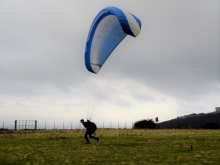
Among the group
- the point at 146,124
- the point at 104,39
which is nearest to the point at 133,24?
the point at 104,39

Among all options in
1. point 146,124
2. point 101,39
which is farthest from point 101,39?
point 146,124

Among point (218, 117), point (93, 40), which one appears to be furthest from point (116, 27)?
point (218, 117)

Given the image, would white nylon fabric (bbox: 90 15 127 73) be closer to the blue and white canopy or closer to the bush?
the blue and white canopy

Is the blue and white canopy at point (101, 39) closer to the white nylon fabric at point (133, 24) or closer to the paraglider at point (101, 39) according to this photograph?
the paraglider at point (101, 39)

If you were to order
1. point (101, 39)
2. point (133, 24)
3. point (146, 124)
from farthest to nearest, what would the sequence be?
point (146, 124) < point (101, 39) < point (133, 24)

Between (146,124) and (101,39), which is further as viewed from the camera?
(146,124)

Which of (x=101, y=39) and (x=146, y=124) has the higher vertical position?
(x=101, y=39)

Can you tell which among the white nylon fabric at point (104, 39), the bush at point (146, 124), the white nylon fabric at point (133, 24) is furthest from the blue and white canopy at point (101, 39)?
the bush at point (146, 124)

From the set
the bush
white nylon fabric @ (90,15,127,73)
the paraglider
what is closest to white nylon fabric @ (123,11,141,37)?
the paraglider

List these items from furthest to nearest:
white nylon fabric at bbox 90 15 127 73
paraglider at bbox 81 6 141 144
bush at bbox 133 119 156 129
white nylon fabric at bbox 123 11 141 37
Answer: bush at bbox 133 119 156 129 < white nylon fabric at bbox 90 15 127 73 < paraglider at bbox 81 6 141 144 < white nylon fabric at bbox 123 11 141 37

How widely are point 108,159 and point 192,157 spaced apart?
3812mm

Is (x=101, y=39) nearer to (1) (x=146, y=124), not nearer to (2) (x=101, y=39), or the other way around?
(2) (x=101, y=39)

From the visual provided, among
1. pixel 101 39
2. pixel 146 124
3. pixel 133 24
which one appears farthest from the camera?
pixel 146 124

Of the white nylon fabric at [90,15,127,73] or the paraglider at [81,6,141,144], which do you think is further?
the white nylon fabric at [90,15,127,73]
